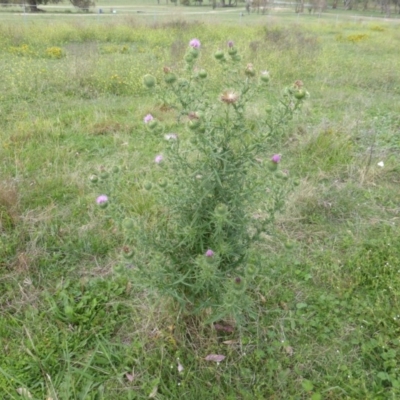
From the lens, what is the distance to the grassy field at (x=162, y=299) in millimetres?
2027

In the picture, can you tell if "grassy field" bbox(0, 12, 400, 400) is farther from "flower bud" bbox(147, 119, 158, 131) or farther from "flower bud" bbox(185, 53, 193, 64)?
"flower bud" bbox(185, 53, 193, 64)

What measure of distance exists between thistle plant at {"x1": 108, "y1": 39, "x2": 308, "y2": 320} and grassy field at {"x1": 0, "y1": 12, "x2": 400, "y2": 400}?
0.30 m

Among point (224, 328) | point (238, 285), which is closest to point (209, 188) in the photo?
point (238, 285)

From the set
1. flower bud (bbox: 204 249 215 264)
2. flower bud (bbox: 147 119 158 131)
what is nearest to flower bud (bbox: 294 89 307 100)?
flower bud (bbox: 147 119 158 131)

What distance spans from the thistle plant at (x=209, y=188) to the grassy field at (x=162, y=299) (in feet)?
0.99

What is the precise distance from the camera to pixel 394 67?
9.34 metres

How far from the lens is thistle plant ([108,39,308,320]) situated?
5.57ft

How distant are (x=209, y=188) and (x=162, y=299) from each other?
841 mm

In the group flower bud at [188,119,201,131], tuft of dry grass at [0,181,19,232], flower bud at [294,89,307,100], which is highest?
flower bud at [294,89,307,100]

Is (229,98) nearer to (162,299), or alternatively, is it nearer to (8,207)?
(162,299)

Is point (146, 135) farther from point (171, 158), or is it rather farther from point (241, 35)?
point (241, 35)

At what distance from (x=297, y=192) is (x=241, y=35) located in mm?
11229

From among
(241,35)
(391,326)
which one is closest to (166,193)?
(391,326)

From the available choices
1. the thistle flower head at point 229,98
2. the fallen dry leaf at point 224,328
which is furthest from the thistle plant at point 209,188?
the fallen dry leaf at point 224,328
